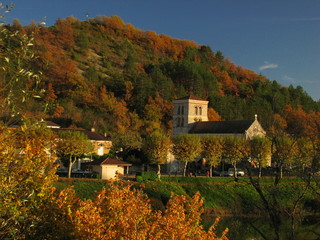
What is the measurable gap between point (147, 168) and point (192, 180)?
38.5 feet

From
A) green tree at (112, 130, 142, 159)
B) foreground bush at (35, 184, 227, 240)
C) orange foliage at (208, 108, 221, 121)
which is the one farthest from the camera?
orange foliage at (208, 108, 221, 121)

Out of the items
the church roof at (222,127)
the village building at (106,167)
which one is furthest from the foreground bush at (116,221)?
the church roof at (222,127)

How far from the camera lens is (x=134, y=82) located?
338ft

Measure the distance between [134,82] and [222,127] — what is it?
1546 inches

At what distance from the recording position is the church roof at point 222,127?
65.9 meters

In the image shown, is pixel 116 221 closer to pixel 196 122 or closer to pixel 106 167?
pixel 106 167

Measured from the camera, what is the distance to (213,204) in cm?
4294

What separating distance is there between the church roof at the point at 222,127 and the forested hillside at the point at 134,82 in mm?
6779

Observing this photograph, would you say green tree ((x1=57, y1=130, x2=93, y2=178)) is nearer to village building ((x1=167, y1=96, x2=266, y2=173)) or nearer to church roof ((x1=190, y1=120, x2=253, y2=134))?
village building ((x1=167, y1=96, x2=266, y2=173))

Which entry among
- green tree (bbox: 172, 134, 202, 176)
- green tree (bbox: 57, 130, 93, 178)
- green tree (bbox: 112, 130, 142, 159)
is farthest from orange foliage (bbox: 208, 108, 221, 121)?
green tree (bbox: 57, 130, 93, 178)

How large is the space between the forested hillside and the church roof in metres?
6.78

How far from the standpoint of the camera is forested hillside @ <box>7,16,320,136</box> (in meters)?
85.8

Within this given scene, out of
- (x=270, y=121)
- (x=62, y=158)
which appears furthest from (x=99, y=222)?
(x=62, y=158)

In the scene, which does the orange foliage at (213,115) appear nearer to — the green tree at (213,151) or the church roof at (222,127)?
the church roof at (222,127)
